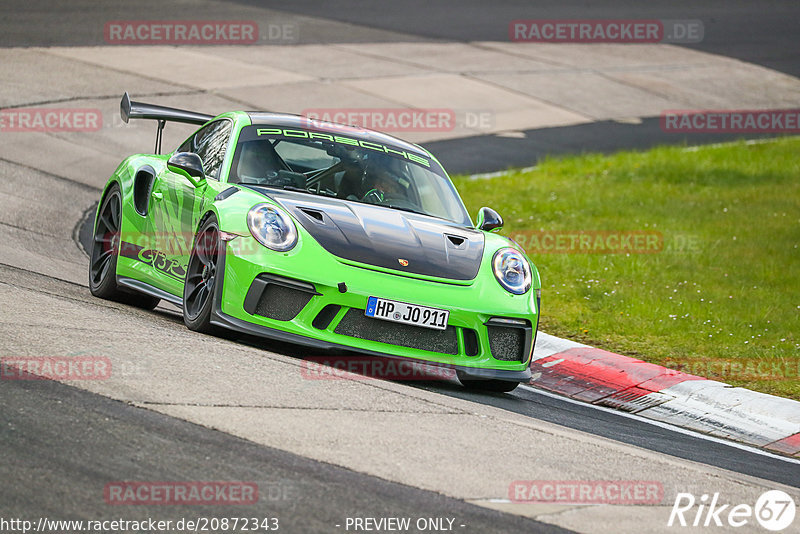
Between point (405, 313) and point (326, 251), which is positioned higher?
point (326, 251)

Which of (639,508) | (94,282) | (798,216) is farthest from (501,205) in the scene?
(639,508)

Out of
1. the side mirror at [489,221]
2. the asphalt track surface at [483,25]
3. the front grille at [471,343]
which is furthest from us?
the asphalt track surface at [483,25]

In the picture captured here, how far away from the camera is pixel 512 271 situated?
7.47m

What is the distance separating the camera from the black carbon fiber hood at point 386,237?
7023mm

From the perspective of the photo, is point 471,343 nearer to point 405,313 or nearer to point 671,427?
point 405,313

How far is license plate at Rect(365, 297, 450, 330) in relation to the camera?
680 centimetres

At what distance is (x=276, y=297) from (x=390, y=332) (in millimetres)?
675

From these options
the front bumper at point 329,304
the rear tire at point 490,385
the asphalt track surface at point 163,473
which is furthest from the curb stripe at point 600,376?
the asphalt track surface at point 163,473

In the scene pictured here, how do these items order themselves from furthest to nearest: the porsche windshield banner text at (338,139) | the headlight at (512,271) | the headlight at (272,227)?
1. the porsche windshield banner text at (338,139)
2. the headlight at (512,271)
3. the headlight at (272,227)

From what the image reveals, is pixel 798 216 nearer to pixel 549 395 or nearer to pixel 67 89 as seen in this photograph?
pixel 549 395

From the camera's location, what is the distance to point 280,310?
687cm

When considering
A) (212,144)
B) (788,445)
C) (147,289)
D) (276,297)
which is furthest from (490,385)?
(212,144)

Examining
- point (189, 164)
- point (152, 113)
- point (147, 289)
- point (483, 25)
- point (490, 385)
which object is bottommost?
point (490, 385)

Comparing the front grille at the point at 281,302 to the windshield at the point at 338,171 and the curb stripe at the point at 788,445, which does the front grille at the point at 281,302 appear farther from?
the curb stripe at the point at 788,445
